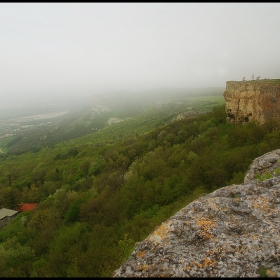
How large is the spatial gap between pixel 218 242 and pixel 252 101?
26.1m

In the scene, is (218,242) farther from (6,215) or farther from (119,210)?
(6,215)

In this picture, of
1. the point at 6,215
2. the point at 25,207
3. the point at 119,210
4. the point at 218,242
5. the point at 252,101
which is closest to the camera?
the point at 218,242

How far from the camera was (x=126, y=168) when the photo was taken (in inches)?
1604

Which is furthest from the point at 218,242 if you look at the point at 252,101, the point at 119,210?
the point at 252,101

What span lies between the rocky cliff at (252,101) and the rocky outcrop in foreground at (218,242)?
1927 centimetres

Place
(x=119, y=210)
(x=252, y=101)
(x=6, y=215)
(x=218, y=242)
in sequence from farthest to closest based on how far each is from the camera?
1. (x=6, y=215)
2. (x=252, y=101)
3. (x=119, y=210)
4. (x=218, y=242)

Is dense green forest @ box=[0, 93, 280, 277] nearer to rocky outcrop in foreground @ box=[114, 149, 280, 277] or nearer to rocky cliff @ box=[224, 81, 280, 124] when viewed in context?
rocky cliff @ box=[224, 81, 280, 124]

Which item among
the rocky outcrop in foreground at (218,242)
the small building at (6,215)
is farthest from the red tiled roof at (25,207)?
the rocky outcrop in foreground at (218,242)

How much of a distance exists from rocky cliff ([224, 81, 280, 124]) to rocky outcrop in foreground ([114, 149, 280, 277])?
19.3 meters

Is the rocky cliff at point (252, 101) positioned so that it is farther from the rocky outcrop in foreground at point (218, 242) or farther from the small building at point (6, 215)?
the small building at point (6, 215)

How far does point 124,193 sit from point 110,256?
38.1 feet

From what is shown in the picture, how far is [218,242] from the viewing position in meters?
5.32

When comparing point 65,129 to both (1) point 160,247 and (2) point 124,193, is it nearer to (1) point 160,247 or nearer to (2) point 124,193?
(2) point 124,193

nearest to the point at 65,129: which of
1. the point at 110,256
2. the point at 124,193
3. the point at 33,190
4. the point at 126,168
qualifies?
the point at 33,190
